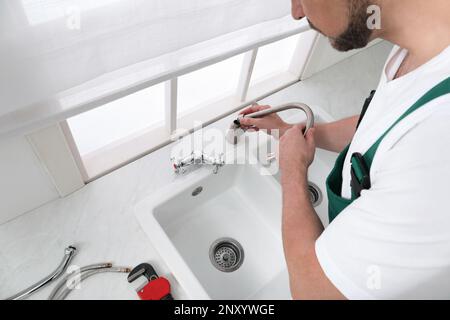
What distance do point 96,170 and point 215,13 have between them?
558mm

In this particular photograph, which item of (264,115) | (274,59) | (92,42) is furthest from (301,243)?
(274,59)

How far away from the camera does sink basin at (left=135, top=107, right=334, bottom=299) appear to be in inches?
33.9

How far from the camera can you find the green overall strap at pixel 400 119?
43 cm

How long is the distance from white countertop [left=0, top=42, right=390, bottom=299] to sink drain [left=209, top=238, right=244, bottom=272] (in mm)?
200

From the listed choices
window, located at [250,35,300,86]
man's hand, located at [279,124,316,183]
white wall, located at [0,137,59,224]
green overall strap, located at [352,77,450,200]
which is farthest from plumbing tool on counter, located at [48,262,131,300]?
window, located at [250,35,300,86]

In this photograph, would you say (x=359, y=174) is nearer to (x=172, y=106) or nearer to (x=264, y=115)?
(x=264, y=115)

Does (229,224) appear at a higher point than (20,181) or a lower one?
lower

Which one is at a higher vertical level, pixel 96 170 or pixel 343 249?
pixel 96 170

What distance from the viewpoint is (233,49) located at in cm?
72

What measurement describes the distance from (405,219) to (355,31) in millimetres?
335

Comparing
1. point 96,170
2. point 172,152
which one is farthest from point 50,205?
point 172,152

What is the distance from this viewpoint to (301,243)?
1.91 feet

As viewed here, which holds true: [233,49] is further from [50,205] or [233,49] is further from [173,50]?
[50,205]

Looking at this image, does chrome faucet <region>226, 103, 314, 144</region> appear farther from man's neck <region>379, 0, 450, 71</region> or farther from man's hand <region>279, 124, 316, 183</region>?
man's neck <region>379, 0, 450, 71</region>
